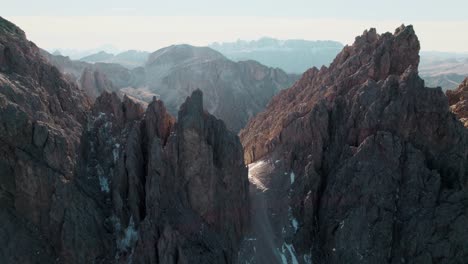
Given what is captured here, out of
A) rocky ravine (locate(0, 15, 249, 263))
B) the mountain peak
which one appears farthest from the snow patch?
the mountain peak

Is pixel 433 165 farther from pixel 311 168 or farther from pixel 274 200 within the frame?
pixel 274 200

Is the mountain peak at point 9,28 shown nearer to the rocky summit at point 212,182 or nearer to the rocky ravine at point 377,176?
the rocky summit at point 212,182

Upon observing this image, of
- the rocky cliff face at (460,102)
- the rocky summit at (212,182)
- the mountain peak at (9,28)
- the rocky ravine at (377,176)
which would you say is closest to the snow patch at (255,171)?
the rocky ravine at (377,176)

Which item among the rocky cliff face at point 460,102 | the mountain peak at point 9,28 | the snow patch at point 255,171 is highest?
the mountain peak at point 9,28

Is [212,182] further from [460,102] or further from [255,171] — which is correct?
[460,102]

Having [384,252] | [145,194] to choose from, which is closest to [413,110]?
[384,252]

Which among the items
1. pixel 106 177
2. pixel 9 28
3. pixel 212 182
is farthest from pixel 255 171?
pixel 9 28
